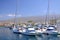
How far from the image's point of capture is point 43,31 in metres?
13.2

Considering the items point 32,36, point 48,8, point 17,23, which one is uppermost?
point 48,8

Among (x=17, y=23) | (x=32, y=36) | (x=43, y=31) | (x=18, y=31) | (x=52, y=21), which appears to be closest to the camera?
(x=32, y=36)

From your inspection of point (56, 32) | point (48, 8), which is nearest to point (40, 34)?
point (56, 32)

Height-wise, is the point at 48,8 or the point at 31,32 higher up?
the point at 48,8

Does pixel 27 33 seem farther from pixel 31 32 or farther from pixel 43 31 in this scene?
pixel 43 31

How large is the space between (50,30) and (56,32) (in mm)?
493

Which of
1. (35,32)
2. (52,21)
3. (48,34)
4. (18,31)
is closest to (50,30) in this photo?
(48,34)

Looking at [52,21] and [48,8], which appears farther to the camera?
[52,21]

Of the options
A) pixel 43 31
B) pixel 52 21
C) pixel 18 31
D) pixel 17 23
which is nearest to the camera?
pixel 43 31

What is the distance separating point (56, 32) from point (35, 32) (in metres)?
1.63

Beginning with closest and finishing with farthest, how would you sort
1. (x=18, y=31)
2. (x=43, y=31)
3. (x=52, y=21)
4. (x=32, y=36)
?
(x=32, y=36)
(x=43, y=31)
(x=18, y=31)
(x=52, y=21)

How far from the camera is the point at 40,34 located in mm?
12430

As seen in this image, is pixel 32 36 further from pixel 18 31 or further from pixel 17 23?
pixel 17 23

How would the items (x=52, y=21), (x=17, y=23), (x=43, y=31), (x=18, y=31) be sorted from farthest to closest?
(x=52, y=21) < (x=17, y=23) < (x=18, y=31) < (x=43, y=31)
